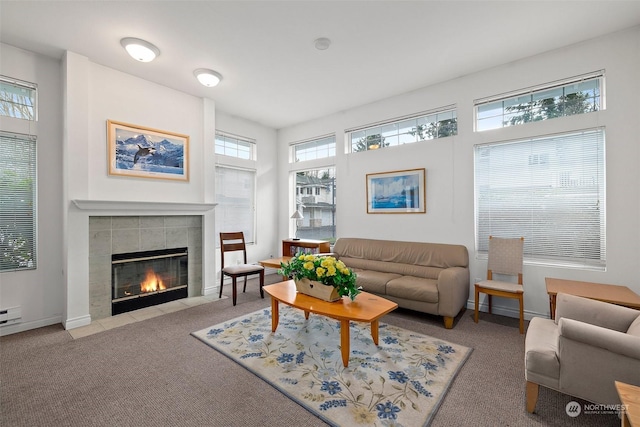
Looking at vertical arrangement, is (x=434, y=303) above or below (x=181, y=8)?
below

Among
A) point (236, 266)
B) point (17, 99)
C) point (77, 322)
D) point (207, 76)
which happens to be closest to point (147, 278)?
point (77, 322)

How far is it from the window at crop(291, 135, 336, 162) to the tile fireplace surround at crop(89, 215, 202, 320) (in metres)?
2.38

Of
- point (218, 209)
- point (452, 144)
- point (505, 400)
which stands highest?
point (452, 144)

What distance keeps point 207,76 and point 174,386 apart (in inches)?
134

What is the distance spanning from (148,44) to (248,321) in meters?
3.24

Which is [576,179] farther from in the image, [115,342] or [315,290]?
[115,342]

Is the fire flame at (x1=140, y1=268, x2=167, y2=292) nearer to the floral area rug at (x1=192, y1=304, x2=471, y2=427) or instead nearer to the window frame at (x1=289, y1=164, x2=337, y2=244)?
the floral area rug at (x1=192, y1=304, x2=471, y2=427)

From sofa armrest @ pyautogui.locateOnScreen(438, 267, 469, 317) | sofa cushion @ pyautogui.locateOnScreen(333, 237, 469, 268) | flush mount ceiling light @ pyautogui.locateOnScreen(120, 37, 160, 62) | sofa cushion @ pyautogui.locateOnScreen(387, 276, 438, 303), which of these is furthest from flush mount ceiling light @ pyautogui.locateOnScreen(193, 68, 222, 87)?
sofa armrest @ pyautogui.locateOnScreen(438, 267, 469, 317)

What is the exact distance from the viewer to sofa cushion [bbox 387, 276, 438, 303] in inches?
123

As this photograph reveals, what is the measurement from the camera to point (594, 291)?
8.48ft

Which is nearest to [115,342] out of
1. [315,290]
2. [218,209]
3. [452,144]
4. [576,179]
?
[315,290]

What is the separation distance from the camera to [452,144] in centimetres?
384

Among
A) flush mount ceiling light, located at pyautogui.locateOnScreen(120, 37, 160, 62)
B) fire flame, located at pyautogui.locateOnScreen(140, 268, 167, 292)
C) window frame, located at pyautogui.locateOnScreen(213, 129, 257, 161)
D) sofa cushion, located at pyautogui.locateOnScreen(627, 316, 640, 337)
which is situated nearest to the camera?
sofa cushion, located at pyautogui.locateOnScreen(627, 316, 640, 337)

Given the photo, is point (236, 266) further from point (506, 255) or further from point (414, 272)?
point (506, 255)
